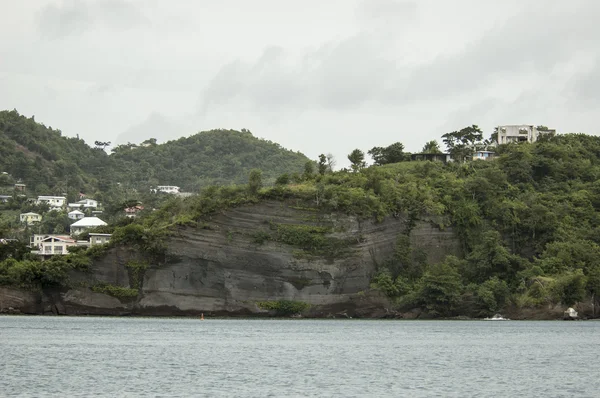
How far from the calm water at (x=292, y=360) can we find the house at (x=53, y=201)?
74.9 metres

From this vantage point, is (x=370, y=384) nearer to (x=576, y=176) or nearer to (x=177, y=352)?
(x=177, y=352)

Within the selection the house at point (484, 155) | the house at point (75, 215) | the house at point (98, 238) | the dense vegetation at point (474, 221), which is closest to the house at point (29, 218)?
the house at point (75, 215)

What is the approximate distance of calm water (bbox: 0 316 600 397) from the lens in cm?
3359

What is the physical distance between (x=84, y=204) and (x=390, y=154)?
5890 centimetres

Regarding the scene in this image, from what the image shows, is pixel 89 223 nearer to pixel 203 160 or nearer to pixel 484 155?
pixel 484 155

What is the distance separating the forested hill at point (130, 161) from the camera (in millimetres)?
158750

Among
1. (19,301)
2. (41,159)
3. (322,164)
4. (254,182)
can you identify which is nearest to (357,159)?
(322,164)

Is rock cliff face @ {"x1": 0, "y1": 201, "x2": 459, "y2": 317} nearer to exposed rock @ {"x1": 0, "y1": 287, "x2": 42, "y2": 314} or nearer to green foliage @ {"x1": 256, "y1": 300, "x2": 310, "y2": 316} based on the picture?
green foliage @ {"x1": 256, "y1": 300, "x2": 310, "y2": 316}

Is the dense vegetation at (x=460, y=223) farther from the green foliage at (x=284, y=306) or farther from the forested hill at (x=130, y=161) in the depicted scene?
the forested hill at (x=130, y=161)

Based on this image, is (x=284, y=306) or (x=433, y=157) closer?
(x=284, y=306)

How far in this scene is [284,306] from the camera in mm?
80750

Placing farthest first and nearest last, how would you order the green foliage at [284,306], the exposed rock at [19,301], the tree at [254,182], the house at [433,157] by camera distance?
the house at [433,157]
the tree at [254,182]
the green foliage at [284,306]
the exposed rock at [19,301]

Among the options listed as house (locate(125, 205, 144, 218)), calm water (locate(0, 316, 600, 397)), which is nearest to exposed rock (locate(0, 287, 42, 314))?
calm water (locate(0, 316, 600, 397))

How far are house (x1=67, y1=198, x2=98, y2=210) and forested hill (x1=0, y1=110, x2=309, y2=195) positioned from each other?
7925 mm
